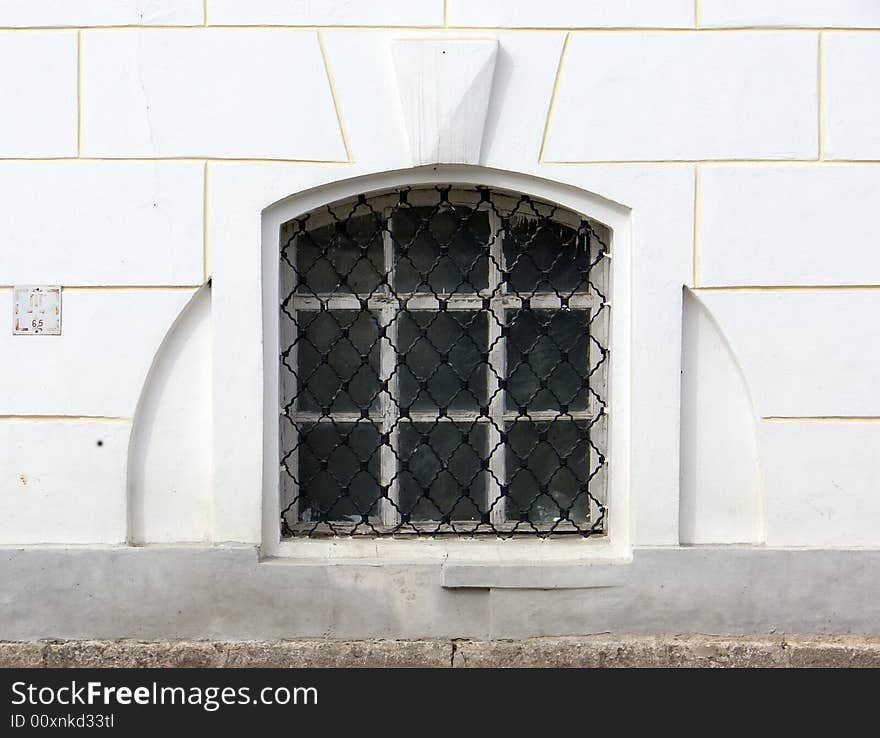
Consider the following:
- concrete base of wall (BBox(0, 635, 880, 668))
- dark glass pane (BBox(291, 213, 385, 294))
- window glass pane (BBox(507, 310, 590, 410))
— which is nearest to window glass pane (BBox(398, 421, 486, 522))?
window glass pane (BBox(507, 310, 590, 410))

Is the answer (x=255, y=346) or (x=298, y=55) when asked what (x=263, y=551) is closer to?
(x=255, y=346)

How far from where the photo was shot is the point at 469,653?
4.03m

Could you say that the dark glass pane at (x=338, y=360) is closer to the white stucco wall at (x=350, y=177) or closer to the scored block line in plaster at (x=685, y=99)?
the white stucco wall at (x=350, y=177)

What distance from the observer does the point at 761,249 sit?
3992mm

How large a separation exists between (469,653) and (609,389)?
1.22 m

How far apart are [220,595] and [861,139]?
314 centimetres

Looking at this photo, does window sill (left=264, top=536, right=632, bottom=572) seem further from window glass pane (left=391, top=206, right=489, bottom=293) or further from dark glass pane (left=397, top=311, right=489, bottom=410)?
window glass pane (left=391, top=206, right=489, bottom=293)

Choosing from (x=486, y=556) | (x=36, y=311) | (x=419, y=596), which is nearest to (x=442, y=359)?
(x=486, y=556)

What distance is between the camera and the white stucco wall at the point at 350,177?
3.94 m

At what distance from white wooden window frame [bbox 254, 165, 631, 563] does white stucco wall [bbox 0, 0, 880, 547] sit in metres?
0.08

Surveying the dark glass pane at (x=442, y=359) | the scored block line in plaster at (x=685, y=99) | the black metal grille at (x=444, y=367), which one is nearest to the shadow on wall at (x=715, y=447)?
the black metal grille at (x=444, y=367)

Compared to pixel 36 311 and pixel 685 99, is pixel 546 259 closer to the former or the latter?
pixel 685 99

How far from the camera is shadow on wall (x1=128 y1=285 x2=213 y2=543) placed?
4051mm

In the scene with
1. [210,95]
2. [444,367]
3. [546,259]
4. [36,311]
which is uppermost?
[210,95]
